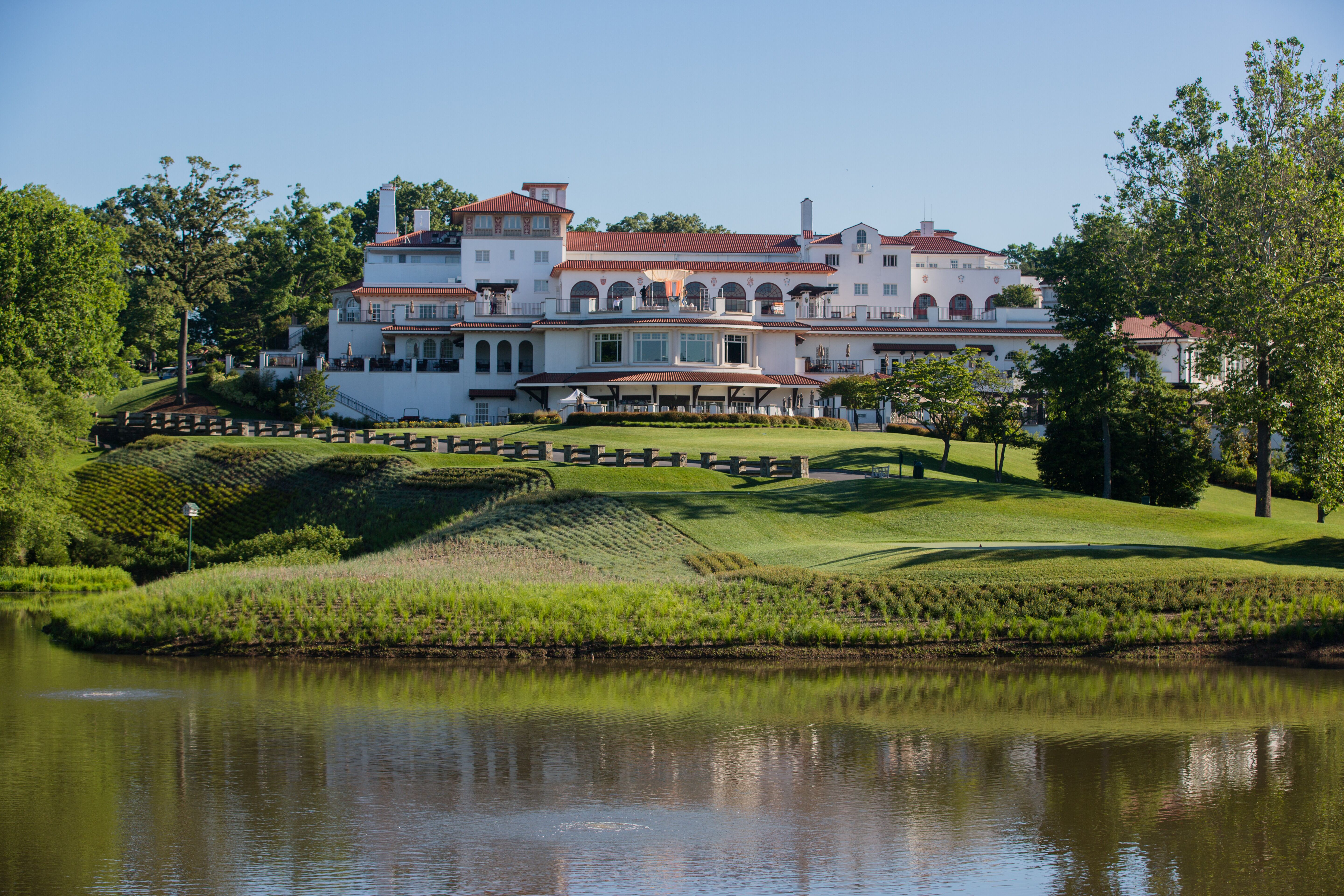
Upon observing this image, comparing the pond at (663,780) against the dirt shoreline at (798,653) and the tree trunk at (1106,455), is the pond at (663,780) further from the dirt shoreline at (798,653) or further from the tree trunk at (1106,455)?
the tree trunk at (1106,455)

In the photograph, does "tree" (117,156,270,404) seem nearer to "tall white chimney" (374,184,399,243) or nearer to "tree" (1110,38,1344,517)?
"tall white chimney" (374,184,399,243)

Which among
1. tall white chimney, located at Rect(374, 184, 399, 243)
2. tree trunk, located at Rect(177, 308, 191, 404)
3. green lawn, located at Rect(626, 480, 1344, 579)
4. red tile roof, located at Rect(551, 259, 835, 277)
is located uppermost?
tall white chimney, located at Rect(374, 184, 399, 243)

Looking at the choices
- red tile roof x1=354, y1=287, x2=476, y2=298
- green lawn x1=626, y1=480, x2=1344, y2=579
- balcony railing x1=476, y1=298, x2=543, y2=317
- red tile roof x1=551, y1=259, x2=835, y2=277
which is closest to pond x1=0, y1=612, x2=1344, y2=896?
green lawn x1=626, y1=480, x2=1344, y2=579

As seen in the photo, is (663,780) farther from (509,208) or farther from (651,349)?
(509,208)

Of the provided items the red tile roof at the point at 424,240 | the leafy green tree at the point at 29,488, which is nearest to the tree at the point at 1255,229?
the leafy green tree at the point at 29,488

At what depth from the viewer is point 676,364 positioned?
68500 millimetres

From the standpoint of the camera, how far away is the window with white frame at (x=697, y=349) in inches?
2719

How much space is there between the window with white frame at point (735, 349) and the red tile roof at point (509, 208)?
18.7 metres

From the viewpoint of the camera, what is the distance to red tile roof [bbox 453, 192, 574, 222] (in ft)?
268

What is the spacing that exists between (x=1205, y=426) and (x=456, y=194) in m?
70.9

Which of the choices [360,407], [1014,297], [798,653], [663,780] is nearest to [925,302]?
[1014,297]

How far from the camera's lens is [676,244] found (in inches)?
3344

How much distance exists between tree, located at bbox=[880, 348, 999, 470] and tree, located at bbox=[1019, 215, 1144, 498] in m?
4.23

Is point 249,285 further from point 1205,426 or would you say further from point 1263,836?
point 1263,836
